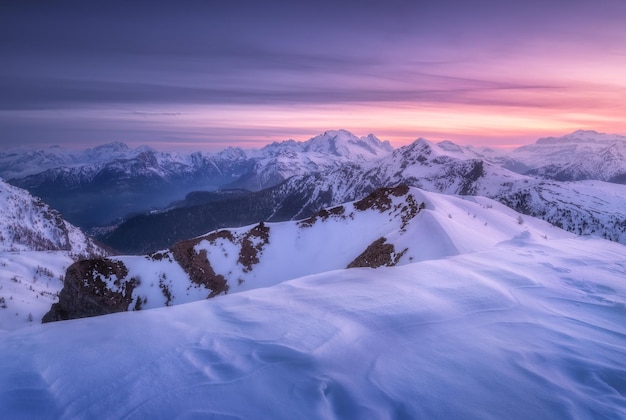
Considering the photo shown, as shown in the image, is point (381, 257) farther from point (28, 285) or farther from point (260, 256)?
point (28, 285)

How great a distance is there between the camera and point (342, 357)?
4.50 metres

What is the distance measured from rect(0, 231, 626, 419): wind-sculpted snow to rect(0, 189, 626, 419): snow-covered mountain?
20mm

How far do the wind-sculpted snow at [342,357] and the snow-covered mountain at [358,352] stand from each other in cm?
2

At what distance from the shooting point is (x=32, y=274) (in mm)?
53750

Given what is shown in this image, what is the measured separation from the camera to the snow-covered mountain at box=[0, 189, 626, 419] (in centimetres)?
Result: 365

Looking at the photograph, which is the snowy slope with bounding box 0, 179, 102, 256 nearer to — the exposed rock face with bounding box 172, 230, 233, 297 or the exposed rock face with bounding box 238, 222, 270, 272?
the exposed rock face with bounding box 172, 230, 233, 297

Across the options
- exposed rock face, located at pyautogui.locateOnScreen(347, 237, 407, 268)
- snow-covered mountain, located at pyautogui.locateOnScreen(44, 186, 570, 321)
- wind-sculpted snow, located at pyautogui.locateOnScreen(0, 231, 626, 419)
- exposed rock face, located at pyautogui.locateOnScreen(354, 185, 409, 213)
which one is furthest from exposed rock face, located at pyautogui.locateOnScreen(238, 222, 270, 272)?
wind-sculpted snow, located at pyautogui.locateOnScreen(0, 231, 626, 419)

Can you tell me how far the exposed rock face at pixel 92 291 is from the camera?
40250mm

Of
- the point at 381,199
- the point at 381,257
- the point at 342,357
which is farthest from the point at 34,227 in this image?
the point at 342,357

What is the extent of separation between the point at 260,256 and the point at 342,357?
53.9 metres

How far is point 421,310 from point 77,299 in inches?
1895

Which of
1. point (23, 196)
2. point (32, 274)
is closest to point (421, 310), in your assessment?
point (32, 274)

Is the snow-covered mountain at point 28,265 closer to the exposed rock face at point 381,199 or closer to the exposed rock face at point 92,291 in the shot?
the exposed rock face at point 92,291

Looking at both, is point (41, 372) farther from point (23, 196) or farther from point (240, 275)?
point (23, 196)
